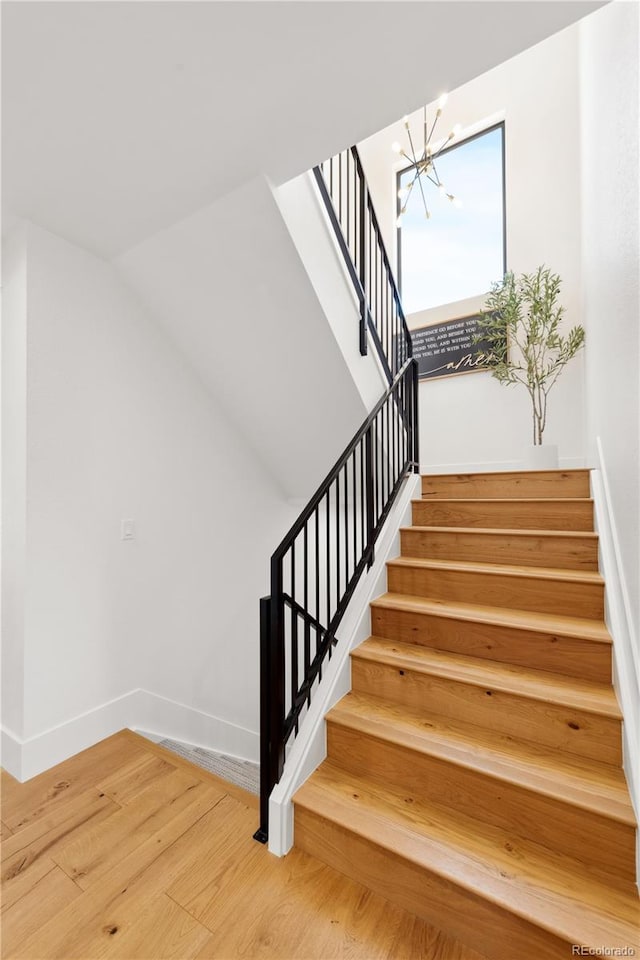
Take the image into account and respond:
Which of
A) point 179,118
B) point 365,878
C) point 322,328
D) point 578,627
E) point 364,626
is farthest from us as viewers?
point 322,328

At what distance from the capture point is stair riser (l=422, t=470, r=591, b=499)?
8.37 feet

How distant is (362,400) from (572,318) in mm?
2344

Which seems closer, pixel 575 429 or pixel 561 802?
pixel 561 802

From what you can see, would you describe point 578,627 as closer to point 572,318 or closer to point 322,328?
point 322,328

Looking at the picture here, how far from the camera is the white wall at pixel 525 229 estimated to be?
12.2 ft

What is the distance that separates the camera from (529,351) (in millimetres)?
3812

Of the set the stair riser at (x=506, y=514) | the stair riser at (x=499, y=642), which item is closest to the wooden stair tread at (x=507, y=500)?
the stair riser at (x=506, y=514)

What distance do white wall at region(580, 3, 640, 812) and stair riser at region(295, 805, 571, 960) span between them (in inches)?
18.3

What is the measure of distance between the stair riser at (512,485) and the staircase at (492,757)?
0.26 metres

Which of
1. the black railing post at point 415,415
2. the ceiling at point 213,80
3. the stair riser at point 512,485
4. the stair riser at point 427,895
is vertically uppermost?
the ceiling at point 213,80

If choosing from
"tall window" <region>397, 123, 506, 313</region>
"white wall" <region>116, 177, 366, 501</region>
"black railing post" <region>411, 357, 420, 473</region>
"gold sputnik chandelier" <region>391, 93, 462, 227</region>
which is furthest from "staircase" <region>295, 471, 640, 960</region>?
"tall window" <region>397, 123, 506, 313</region>

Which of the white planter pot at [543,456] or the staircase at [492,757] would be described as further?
A: the white planter pot at [543,456]

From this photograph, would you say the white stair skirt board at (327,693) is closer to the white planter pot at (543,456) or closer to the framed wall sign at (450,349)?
the white planter pot at (543,456)

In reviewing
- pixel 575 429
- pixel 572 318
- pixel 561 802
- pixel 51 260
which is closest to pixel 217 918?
pixel 561 802
